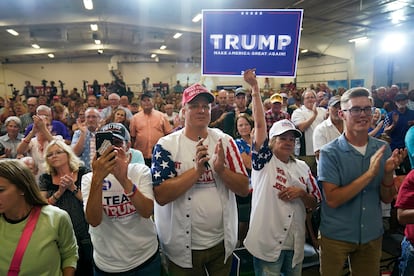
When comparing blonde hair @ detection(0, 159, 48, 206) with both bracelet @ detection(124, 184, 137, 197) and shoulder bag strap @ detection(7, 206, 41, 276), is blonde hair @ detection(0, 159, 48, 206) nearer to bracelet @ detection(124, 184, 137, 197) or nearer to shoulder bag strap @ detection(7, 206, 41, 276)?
shoulder bag strap @ detection(7, 206, 41, 276)

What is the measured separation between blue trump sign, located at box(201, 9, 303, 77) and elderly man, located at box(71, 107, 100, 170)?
1.91 m

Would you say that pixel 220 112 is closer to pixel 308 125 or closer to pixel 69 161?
pixel 308 125

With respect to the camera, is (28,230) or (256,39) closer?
(28,230)

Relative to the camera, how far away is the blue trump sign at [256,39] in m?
2.14

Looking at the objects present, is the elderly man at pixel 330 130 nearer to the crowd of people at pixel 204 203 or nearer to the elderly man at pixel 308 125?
the elderly man at pixel 308 125

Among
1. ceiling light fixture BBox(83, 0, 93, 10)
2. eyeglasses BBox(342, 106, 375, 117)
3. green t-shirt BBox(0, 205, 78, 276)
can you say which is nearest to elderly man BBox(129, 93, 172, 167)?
green t-shirt BBox(0, 205, 78, 276)

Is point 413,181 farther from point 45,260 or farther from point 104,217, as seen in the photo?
point 45,260

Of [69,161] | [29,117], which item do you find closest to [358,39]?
[29,117]

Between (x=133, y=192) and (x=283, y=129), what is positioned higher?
(x=283, y=129)

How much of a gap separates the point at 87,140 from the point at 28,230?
2043 millimetres

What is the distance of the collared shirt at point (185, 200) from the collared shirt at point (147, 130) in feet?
8.97

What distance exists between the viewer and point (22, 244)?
4.62ft

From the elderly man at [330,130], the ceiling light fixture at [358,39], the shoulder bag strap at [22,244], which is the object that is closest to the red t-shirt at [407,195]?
the elderly man at [330,130]

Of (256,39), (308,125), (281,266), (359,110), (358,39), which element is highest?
(358,39)
